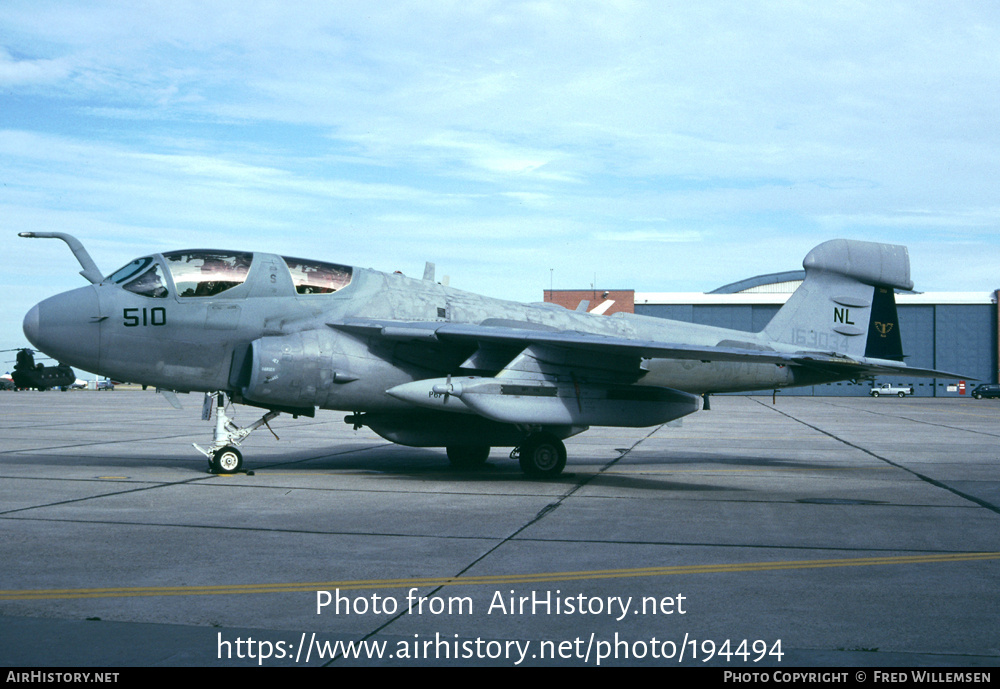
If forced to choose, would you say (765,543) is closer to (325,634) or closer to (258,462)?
(325,634)

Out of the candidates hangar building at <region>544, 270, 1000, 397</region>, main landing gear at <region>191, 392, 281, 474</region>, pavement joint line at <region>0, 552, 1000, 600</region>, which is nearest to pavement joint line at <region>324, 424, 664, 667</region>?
pavement joint line at <region>0, 552, 1000, 600</region>

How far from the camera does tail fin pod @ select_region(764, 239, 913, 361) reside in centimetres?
1530

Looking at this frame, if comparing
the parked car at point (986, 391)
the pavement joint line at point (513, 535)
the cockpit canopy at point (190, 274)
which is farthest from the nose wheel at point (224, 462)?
the parked car at point (986, 391)

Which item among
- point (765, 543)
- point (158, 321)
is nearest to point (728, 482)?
point (765, 543)

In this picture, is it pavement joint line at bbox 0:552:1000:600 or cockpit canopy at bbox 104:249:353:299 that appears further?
cockpit canopy at bbox 104:249:353:299

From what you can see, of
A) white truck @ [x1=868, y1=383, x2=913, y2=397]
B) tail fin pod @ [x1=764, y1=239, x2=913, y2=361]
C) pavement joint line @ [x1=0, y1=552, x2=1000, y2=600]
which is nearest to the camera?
pavement joint line @ [x1=0, y1=552, x2=1000, y2=600]

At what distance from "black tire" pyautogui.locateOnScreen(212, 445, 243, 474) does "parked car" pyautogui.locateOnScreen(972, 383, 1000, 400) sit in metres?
68.2

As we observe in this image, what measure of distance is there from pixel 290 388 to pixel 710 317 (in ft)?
203

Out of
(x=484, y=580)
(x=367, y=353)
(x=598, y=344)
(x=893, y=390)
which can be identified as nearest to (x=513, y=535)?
(x=484, y=580)

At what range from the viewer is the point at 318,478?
40.9 ft

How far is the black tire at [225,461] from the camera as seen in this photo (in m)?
12.4

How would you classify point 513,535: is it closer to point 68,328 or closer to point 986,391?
point 68,328

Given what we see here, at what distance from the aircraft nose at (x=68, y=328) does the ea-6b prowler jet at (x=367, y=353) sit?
0.06 feet

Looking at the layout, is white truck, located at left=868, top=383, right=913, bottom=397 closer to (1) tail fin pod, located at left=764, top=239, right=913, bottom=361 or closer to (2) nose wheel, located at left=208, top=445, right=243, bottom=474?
(1) tail fin pod, located at left=764, top=239, right=913, bottom=361
